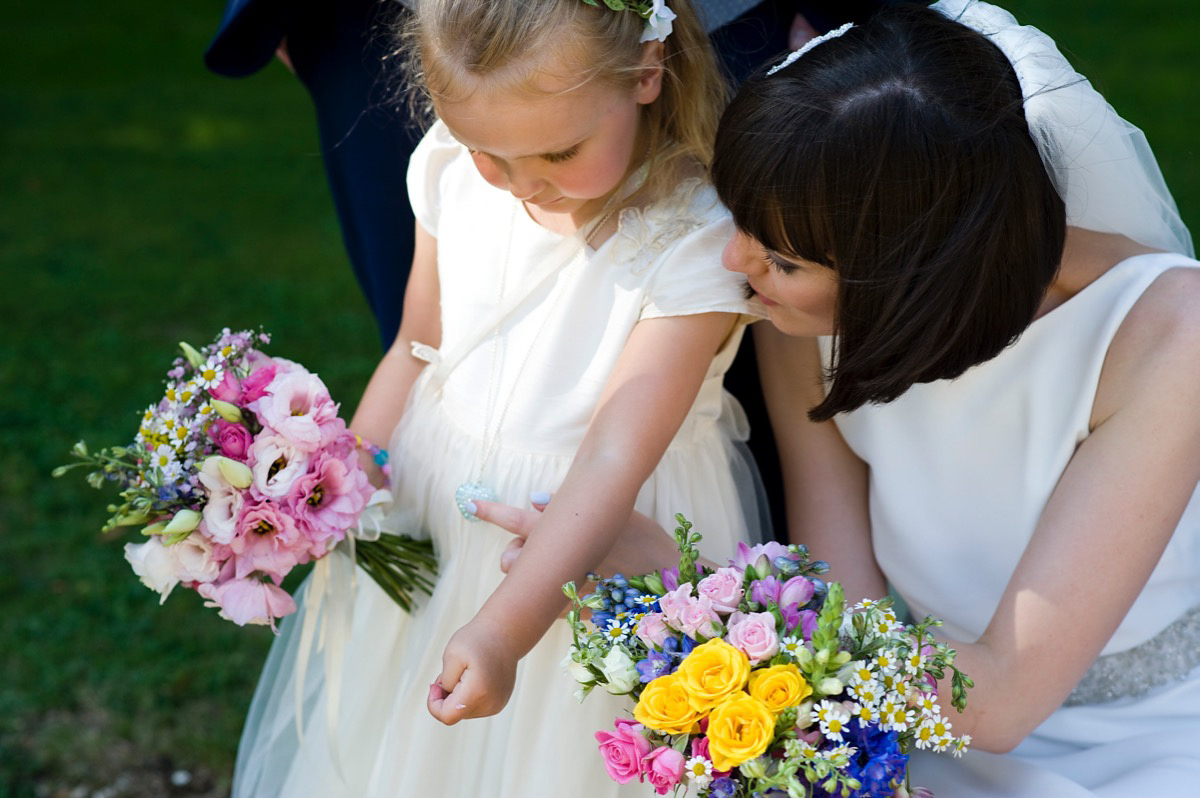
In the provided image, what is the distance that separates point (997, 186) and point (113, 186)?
7649 millimetres

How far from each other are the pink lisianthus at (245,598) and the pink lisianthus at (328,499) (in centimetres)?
10

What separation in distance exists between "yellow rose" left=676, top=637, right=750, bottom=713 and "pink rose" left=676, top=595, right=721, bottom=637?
3 cm

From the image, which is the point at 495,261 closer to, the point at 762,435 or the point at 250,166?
the point at 762,435

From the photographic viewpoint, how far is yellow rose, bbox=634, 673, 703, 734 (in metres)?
1.54

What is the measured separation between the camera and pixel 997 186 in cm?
187

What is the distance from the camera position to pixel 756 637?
1578 mm

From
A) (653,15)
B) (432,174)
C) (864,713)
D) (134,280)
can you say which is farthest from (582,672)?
(134,280)

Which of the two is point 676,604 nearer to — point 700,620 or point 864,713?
point 700,620

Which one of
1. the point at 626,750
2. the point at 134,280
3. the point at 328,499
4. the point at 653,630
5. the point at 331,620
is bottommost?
the point at 134,280

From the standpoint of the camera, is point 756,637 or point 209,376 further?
point 209,376

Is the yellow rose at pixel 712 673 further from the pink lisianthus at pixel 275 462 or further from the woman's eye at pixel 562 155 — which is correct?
the woman's eye at pixel 562 155

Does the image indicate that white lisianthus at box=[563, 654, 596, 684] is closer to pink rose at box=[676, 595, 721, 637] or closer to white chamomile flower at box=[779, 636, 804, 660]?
pink rose at box=[676, 595, 721, 637]

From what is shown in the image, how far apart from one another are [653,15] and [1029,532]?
110cm

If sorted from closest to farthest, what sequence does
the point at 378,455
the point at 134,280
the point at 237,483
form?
the point at 237,483 < the point at 378,455 < the point at 134,280
